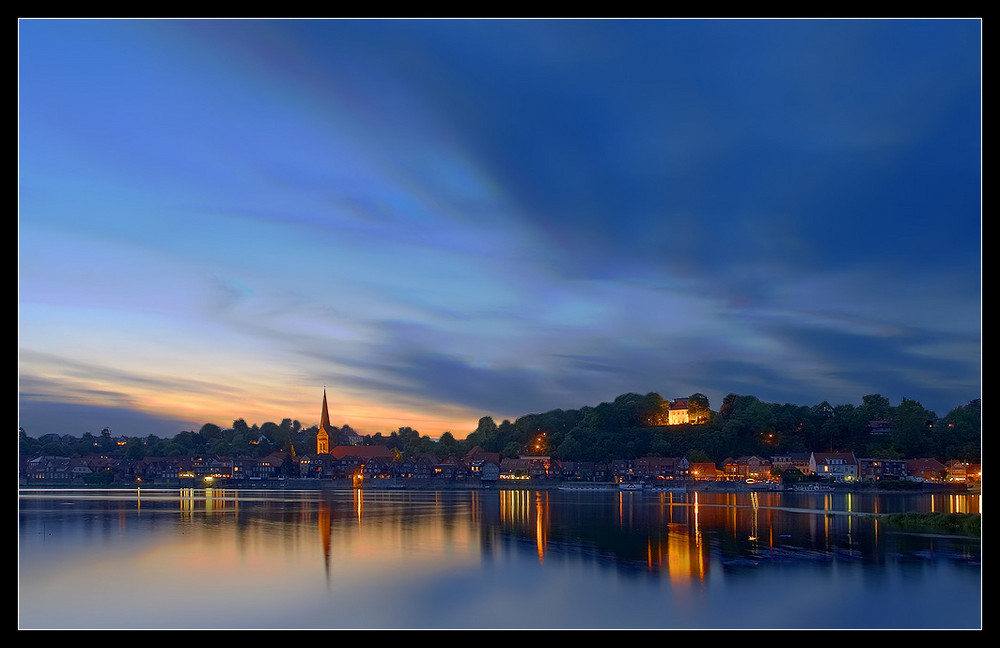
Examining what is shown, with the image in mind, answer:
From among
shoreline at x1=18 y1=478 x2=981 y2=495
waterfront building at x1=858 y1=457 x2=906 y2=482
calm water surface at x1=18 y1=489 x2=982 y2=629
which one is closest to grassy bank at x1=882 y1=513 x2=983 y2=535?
calm water surface at x1=18 y1=489 x2=982 y2=629

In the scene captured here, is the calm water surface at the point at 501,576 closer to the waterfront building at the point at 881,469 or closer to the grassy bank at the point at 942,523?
the grassy bank at the point at 942,523

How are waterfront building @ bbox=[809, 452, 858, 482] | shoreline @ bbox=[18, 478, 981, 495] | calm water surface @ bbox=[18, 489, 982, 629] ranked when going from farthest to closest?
waterfront building @ bbox=[809, 452, 858, 482], shoreline @ bbox=[18, 478, 981, 495], calm water surface @ bbox=[18, 489, 982, 629]

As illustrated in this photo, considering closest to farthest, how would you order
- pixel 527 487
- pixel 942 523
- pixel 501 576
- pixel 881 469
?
pixel 501 576 → pixel 942 523 → pixel 527 487 → pixel 881 469

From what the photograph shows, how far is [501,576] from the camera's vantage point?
33906 mm

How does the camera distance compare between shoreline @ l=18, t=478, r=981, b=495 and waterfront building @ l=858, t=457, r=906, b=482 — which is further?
waterfront building @ l=858, t=457, r=906, b=482

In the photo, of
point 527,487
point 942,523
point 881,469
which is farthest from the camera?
point 881,469

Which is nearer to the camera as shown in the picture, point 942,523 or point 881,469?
point 942,523

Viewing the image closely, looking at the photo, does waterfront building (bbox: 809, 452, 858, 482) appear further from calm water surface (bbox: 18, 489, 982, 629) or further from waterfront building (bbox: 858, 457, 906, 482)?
calm water surface (bbox: 18, 489, 982, 629)

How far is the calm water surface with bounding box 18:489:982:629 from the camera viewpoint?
84.6 ft

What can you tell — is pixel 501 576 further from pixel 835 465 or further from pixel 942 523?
pixel 835 465

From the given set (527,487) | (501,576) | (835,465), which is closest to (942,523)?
(501,576)

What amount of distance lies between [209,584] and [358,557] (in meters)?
8.81

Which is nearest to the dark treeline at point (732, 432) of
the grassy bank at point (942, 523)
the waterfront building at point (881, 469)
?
the waterfront building at point (881, 469)

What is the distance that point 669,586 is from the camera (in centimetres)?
2953
